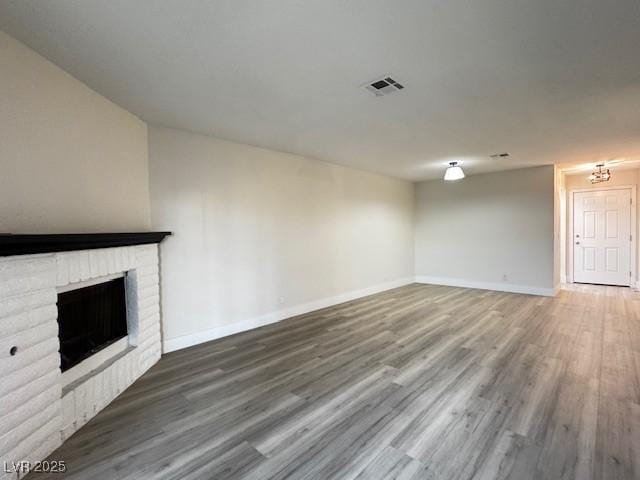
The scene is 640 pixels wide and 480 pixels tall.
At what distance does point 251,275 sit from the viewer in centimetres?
408

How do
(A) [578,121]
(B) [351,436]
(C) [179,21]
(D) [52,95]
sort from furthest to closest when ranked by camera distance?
(A) [578,121], (D) [52,95], (B) [351,436], (C) [179,21]

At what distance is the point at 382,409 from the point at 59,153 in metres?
3.05

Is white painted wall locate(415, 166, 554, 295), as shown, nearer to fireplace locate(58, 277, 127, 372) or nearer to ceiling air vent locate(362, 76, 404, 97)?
ceiling air vent locate(362, 76, 404, 97)

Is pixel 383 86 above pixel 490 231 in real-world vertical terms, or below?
above

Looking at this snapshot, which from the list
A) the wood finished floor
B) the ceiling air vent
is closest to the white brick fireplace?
the wood finished floor

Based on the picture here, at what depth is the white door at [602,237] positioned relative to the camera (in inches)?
248

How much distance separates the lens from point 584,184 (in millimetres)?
6754

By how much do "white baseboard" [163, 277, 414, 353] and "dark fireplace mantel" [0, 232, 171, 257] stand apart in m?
1.30

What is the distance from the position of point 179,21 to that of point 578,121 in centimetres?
407

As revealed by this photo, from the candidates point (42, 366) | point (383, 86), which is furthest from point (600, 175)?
point (42, 366)

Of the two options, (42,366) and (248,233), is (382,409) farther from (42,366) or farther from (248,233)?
(248,233)

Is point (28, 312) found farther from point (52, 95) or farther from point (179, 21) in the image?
point (179, 21)

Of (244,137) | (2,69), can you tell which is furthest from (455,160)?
(2,69)

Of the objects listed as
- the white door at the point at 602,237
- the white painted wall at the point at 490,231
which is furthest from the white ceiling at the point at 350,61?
the white door at the point at 602,237
